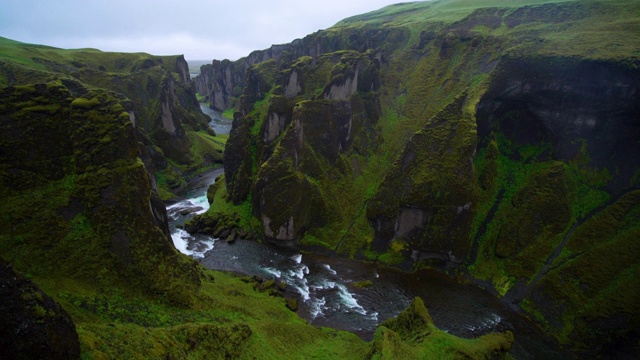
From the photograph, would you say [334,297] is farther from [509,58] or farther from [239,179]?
[509,58]

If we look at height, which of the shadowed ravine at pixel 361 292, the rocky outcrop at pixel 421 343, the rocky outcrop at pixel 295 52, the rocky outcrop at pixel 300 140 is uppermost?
the rocky outcrop at pixel 295 52

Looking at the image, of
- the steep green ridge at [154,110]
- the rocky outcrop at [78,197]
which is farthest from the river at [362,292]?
the steep green ridge at [154,110]

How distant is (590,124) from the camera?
5038cm

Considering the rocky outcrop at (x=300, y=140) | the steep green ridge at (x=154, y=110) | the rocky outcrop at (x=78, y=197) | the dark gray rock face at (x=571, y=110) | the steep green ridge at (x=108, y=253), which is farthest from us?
the steep green ridge at (x=154, y=110)

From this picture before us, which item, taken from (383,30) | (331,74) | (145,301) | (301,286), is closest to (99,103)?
(145,301)

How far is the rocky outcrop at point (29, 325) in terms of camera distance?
1294 centimetres

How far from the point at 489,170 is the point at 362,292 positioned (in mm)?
29488

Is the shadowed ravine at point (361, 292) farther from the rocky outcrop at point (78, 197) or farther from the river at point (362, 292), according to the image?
the rocky outcrop at point (78, 197)

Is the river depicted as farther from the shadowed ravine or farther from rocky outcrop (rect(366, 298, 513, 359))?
rocky outcrop (rect(366, 298, 513, 359))

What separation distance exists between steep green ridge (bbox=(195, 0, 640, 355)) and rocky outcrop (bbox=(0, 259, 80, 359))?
40.1 meters

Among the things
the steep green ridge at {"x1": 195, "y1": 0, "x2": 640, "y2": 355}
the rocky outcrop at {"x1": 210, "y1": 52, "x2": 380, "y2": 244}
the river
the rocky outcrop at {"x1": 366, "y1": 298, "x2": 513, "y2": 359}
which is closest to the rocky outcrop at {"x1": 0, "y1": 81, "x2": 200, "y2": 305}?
the rocky outcrop at {"x1": 366, "y1": 298, "x2": 513, "y2": 359}

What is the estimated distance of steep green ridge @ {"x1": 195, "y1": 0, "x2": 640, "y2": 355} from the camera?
43.3 metres

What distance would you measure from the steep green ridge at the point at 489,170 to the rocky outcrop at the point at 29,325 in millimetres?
40080

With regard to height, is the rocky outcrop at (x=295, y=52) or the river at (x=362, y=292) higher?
the rocky outcrop at (x=295, y=52)
